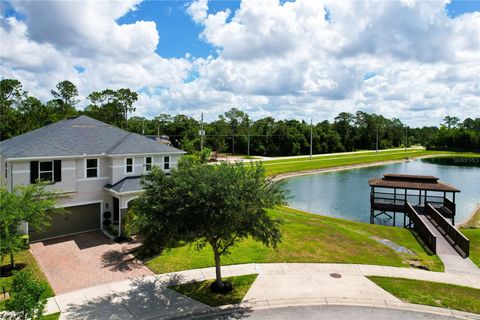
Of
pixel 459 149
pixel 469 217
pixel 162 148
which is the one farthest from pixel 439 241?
pixel 459 149

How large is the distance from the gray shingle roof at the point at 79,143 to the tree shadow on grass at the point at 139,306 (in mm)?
11064

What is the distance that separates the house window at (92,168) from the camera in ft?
72.7

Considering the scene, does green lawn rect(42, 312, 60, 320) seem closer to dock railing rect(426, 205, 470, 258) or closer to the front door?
the front door

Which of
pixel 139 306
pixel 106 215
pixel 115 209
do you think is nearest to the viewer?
pixel 139 306

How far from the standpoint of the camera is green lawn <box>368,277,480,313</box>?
1235cm

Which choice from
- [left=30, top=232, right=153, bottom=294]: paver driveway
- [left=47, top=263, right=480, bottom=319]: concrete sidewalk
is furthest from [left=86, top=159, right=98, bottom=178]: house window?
[left=47, top=263, right=480, bottom=319]: concrete sidewalk

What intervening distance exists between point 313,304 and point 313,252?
5550 mm

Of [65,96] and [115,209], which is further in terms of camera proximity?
[65,96]

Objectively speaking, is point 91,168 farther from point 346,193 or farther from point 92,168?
point 346,193

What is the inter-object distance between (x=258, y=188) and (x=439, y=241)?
14644 millimetres

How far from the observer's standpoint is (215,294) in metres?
13.2

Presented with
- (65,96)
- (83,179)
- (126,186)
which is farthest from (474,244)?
(65,96)

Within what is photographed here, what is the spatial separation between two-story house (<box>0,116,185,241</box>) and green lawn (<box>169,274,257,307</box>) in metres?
8.94

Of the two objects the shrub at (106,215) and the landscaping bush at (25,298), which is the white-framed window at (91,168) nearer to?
the shrub at (106,215)
